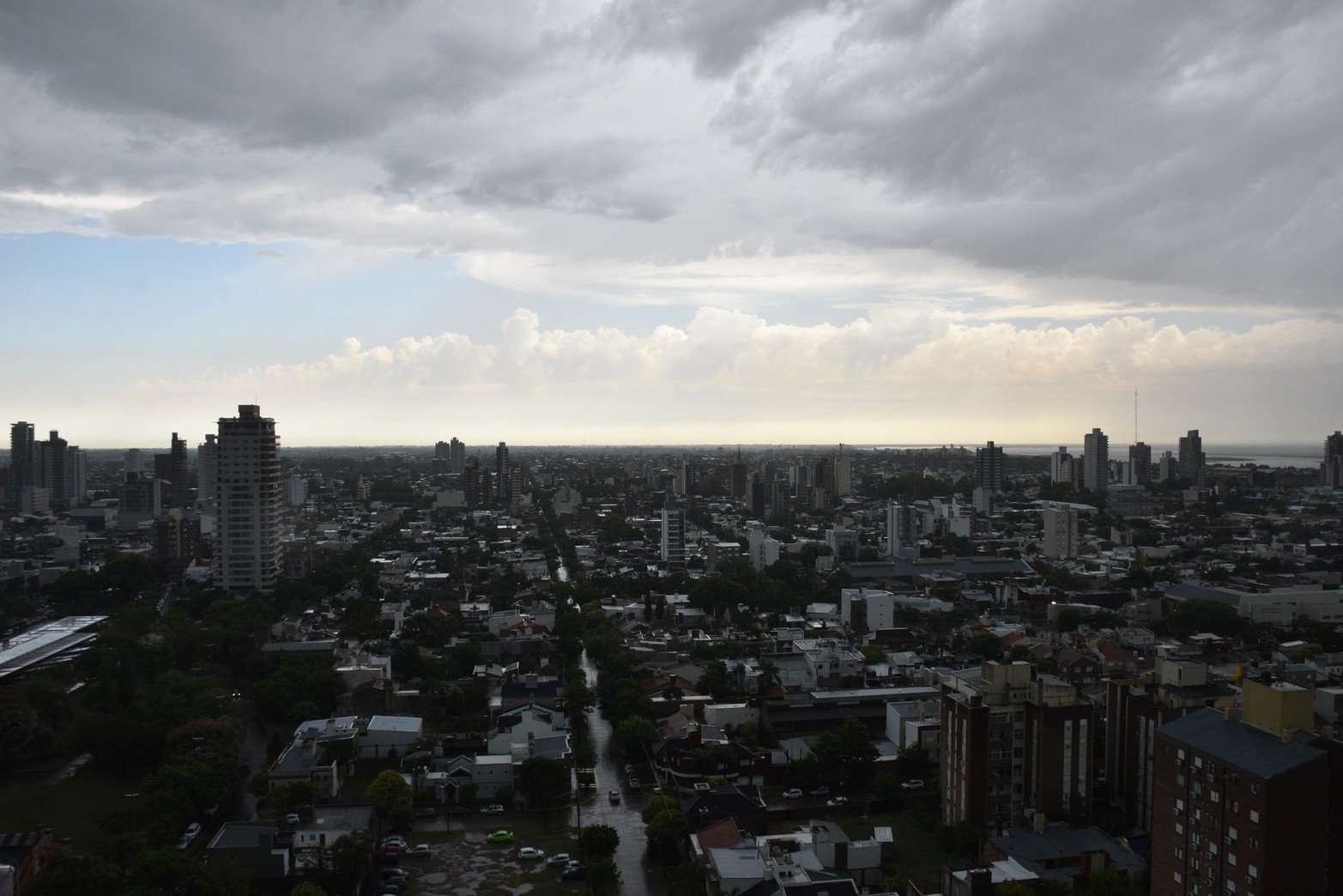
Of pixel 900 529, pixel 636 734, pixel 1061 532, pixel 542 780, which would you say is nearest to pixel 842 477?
pixel 900 529

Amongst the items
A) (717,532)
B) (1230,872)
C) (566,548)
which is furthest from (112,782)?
(717,532)

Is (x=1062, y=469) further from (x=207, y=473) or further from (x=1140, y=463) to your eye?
(x=207, y=473)

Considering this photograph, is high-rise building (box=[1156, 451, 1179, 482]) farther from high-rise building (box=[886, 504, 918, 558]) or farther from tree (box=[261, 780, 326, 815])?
tree (box=[261, 780, 326, 815])

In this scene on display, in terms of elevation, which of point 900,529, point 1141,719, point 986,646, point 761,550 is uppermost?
point 900,529

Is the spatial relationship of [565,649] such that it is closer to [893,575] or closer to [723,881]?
[723,881]

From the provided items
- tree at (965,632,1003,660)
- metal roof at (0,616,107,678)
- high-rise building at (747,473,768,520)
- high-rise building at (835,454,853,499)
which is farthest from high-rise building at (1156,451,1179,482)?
metal roof at (0,616,107,678)

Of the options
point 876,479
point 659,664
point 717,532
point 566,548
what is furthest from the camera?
point 876,479
